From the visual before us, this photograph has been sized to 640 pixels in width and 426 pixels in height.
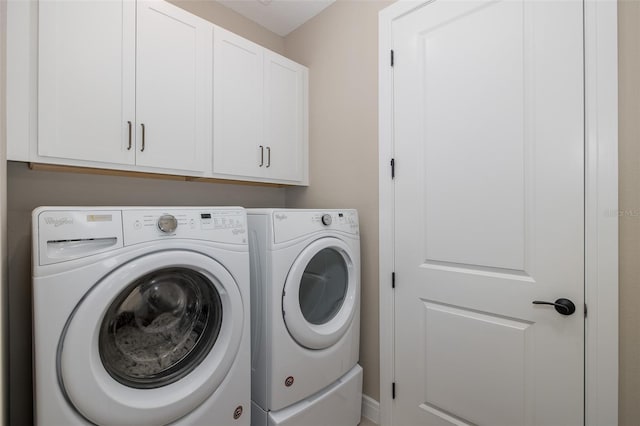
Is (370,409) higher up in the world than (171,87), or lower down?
lower down

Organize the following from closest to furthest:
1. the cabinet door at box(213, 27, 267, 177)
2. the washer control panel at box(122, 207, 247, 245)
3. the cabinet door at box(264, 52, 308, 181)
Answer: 1. the washer control panel at box(122, 207, 247, 245)
2. the cabinet door at box(213, 27, 267, 177)
3. the cabinet door at box(264, 52, 308, 181)

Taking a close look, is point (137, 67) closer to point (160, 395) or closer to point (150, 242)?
point (150, 242)

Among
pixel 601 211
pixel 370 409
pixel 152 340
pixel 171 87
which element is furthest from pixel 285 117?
pixel 370 409

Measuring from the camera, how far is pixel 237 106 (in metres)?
1.77

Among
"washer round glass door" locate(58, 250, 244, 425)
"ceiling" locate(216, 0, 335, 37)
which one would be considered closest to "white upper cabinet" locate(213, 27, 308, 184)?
"ceiling" locate(216, 0, 335, 37)

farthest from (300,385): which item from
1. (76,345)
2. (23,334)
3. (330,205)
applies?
(23,334)

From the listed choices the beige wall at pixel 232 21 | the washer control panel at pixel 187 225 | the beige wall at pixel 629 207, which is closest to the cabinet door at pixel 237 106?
the beige wall at pixel 232 21

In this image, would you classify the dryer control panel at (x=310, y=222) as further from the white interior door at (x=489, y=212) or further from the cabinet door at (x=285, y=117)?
the cabinet door at (x=285, y=117)

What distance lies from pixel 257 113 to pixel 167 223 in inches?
39.9

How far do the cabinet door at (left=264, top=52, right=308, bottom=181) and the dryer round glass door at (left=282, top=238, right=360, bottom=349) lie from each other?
66cm

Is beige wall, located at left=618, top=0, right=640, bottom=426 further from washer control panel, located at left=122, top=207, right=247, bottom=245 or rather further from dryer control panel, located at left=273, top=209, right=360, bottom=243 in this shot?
washer control panel, located at left=122, top=207, right=247, bottom=245

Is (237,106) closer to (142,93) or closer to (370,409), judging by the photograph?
(142,93)

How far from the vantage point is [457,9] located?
4.79ft

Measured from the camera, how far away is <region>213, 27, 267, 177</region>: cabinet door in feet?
5.53
